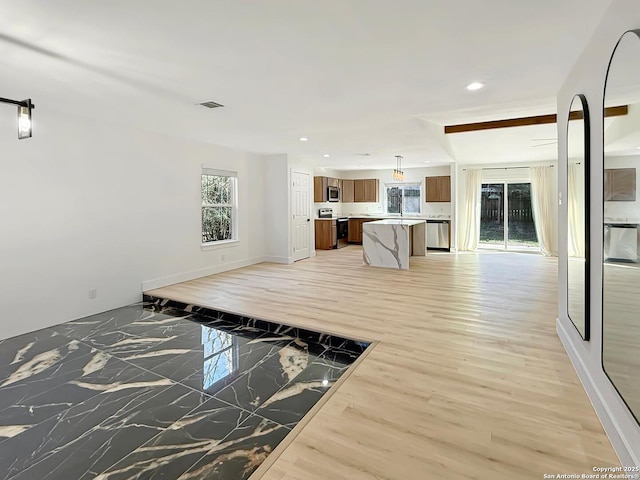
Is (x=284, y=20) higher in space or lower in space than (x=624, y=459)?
higher

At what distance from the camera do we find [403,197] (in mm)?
10781

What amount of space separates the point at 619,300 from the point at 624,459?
773 mm

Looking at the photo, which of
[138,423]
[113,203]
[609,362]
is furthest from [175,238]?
[609,362]

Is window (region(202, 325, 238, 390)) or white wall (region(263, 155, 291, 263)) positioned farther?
white wall (region(263, 155, 291, 263))

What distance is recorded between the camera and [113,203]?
188 inches

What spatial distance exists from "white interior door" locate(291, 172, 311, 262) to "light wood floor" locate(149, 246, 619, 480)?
291 cm

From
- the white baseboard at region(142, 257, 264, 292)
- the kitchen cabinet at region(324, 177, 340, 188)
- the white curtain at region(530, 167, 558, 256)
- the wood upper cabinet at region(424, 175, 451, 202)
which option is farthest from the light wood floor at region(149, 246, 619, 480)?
the kitchen cabinet at region(324, 177, 340, 188)

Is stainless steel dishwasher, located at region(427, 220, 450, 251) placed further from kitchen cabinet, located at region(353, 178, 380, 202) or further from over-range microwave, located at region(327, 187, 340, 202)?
over-range microwave, located at region(327, 187, 340, 202)

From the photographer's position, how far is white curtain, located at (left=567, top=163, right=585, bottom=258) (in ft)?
8.18

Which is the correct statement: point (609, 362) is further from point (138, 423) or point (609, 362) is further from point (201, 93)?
point (201, 93)

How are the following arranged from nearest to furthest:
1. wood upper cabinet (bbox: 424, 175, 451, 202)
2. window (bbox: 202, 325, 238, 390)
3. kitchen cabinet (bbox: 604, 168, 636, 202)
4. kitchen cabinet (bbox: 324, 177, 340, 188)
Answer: kitchen cabinet (bbox: 604, 168, 636, 202) < window (bbox: 202, 325, 238, 390) < wood upper cabinet (bbox: 424, 175, 451, 202) < kitchen cabinet (bbox: 324, 177, 340, 188)

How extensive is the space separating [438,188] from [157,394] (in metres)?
9.13

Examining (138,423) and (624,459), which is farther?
(138,423)

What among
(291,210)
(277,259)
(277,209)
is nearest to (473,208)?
(291,210)
